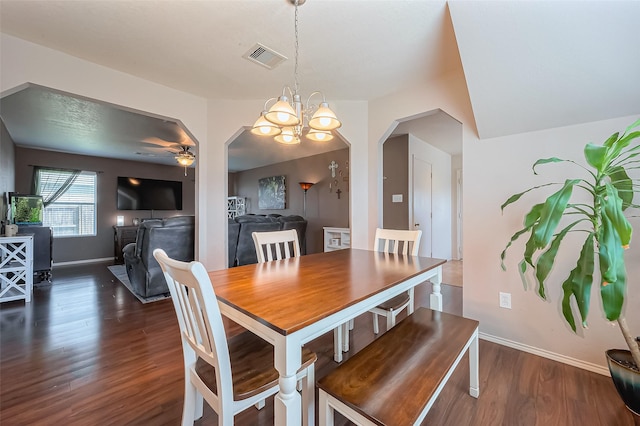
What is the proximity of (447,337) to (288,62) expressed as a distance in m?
2.40

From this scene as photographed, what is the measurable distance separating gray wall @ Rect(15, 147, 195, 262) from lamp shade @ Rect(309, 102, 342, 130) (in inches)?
255

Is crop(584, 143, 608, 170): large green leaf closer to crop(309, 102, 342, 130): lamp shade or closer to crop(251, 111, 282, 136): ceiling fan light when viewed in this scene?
crop(309, 102, 342, 130): lamp shade

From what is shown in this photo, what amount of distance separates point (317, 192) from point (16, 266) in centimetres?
463

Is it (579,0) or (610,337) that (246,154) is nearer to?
(579,0)

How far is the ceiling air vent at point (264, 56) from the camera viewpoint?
6.76 ft

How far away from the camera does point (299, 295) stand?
1.12 metres

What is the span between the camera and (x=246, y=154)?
18.8ft

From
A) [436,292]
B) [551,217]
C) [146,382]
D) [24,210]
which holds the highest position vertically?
[24,210]

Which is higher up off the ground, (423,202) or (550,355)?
(423,202)

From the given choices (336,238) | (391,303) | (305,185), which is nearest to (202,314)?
(391,303)

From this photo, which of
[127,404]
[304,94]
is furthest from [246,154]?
[127,404]

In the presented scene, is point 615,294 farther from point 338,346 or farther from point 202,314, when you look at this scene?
point 202,314

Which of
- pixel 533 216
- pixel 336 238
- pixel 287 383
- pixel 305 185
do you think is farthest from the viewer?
pixel 305 185

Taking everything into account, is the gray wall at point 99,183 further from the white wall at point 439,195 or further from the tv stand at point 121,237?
the white wall at point 439,195
